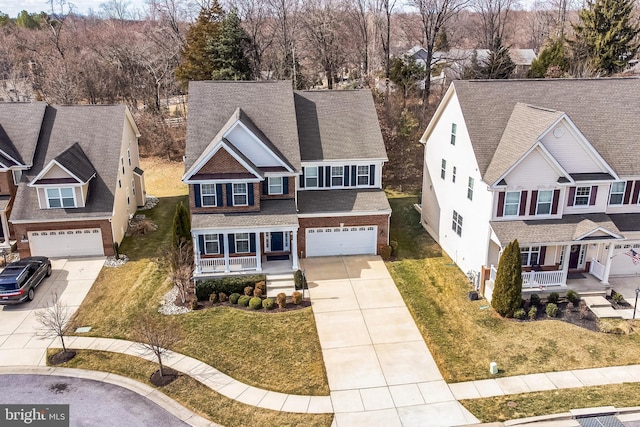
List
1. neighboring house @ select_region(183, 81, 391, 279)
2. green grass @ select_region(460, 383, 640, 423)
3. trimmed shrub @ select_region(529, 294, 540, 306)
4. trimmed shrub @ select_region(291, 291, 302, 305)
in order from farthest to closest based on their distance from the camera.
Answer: neighboring house @ select_region(183, 81, 391, 279) → trimmed shrub @ select_region(291, 291, 302, 305) → trimmed shrub @ select_region(529, 294, 540, 306) → green grass @ select_region(460, 383, 640, 423)

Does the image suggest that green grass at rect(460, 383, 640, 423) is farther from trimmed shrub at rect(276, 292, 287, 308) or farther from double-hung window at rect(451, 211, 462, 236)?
double-hung window at rect(451, 211, 462, 236)

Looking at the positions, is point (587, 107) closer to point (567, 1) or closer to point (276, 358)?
point (276, 358)

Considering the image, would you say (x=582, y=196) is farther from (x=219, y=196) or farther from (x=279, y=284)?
(x=219, y=196)

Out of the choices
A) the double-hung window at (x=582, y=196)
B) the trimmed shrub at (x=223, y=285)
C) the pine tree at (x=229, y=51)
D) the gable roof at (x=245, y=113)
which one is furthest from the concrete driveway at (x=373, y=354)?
the pine tree at (x=229, y=51)

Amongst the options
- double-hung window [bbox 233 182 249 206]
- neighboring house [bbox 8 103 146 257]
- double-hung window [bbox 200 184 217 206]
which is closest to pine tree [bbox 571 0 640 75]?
double-hung window [bbox 233 182 249 206]

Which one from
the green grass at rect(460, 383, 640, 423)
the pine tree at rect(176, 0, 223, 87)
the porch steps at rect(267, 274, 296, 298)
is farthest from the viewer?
Answer: the pine tree at rect(176, 0, 223, 87)

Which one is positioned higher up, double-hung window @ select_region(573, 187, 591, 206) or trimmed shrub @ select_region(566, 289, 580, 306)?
double-hung window @ select_region(573, 187, 591, 206)

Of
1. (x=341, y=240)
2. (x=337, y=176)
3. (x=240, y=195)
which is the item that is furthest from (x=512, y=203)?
(x=240, y=195)

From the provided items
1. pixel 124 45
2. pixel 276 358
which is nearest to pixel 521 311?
pixel 276 358

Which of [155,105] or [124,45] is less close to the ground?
[124,45]
